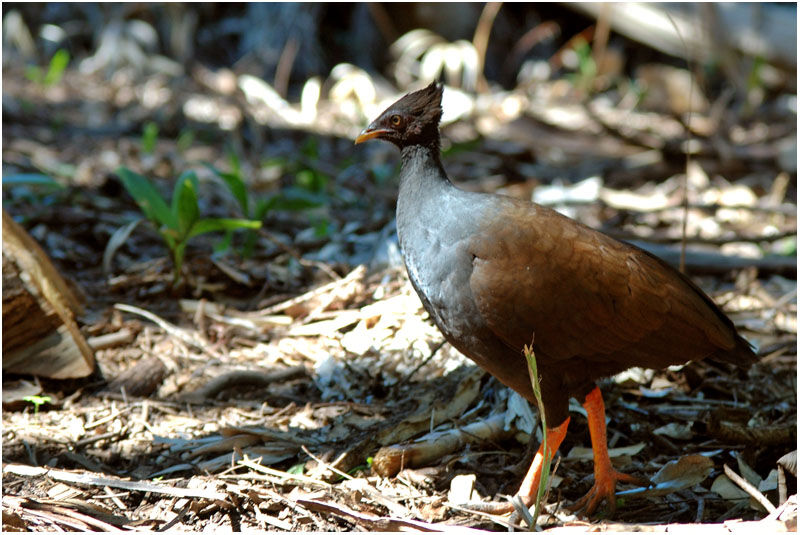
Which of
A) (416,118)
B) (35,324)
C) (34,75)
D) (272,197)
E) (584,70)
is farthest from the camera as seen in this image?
(584,70)

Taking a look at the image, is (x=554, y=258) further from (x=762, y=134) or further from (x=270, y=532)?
(x=762, y=134)

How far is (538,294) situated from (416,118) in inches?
36.7

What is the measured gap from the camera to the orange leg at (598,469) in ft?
11.1

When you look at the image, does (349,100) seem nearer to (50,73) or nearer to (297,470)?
(50,73)

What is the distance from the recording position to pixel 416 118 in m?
3.48

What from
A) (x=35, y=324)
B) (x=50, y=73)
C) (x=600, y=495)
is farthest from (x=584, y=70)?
(x=35, y=324)

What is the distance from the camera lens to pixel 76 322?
14.7 feet

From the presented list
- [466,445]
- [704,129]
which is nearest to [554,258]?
[466,445]

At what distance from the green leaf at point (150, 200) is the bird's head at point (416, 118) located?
1.71 meters

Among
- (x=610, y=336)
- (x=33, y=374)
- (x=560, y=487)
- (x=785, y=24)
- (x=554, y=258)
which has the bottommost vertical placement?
(x=560, y=487)

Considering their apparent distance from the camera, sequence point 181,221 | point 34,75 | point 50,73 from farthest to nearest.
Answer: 1. point 34,75
2. point 50,73
3. point 181,221

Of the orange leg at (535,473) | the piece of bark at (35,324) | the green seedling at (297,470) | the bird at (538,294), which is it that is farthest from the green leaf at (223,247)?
the orange leg at (535,473)

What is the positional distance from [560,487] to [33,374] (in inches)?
102

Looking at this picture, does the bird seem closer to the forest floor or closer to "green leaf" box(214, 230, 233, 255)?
the forest floor
